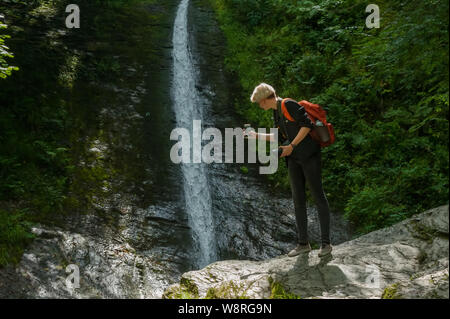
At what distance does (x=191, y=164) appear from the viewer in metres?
9.81

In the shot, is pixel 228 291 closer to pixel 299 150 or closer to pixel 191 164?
pixel 299 150

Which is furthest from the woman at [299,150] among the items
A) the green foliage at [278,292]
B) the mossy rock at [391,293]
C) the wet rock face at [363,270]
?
the mossy rock at [391,293]

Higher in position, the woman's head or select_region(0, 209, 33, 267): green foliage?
the woman's head

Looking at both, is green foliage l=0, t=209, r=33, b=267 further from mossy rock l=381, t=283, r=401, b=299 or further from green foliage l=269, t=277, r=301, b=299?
mossy rock l=381, t=283, r=401, b=299

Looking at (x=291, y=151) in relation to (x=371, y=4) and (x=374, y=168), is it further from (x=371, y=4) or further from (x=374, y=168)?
(x=371, y=4)

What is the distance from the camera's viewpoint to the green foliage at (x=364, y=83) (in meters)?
5.13

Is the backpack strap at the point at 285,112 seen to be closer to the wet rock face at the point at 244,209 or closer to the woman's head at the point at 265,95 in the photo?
the woman's head at the point at 265,95

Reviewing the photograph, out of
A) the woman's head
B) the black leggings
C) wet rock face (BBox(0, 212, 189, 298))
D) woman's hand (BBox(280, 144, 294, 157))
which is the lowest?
wet rock face (BBox(0, 212, 189, 298))

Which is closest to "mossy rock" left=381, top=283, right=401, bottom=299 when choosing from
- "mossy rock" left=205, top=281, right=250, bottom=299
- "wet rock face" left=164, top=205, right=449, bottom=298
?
"wet rock face" left=164, top=205, right=449, bottom=298

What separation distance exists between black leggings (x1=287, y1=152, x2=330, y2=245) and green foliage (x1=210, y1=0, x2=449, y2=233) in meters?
1.71

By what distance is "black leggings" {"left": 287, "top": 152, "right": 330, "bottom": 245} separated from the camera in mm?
4406

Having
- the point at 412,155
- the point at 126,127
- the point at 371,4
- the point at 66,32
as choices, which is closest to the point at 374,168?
the point at 412,155

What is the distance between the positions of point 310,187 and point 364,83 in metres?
6.13
